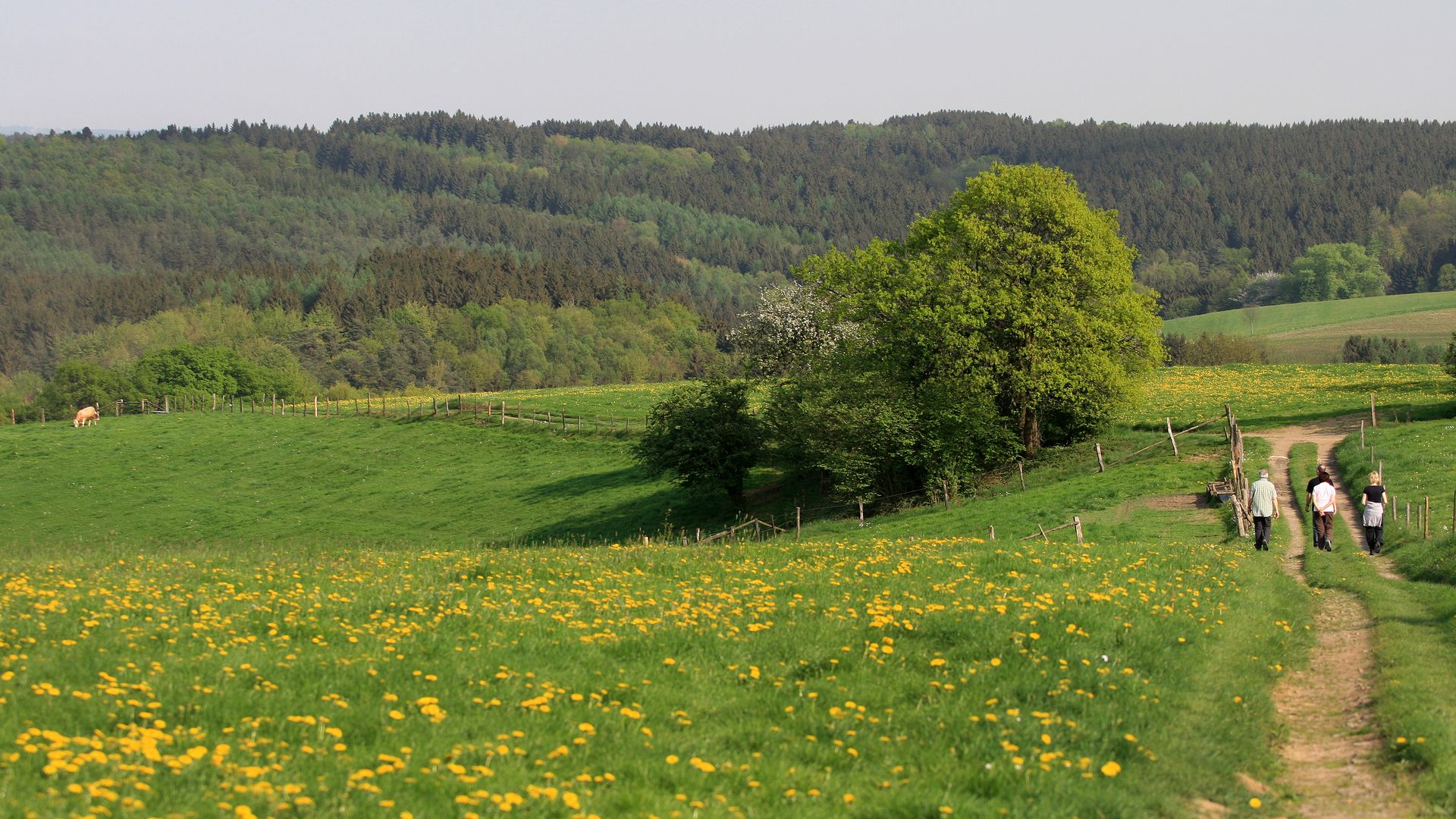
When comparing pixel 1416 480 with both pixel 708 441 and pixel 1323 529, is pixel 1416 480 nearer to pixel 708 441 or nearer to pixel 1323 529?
pixel 1323 529

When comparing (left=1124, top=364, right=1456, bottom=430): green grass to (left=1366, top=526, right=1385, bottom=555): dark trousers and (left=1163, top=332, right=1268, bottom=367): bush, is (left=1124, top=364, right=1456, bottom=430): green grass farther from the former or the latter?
(left=1163, top=332, right=1268, bottom=367): bush

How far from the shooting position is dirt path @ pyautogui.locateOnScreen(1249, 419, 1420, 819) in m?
10.6

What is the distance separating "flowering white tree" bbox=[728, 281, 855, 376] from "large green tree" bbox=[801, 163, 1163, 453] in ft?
38.5

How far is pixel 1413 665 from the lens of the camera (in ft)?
49.0

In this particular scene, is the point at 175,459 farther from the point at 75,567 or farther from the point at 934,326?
the point at 75,567

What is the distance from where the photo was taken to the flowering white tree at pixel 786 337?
221ft

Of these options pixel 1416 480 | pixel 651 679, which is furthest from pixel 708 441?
pixel 651 679

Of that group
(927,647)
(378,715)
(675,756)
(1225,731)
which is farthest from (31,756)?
(1225,731)

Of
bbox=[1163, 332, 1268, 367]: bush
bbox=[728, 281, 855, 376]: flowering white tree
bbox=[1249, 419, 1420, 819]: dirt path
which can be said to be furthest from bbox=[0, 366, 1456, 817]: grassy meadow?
bbox=[1163, 332, 1268, 367]: bush

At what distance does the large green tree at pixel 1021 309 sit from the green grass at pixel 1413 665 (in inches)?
973

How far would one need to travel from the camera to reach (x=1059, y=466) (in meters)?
50.0

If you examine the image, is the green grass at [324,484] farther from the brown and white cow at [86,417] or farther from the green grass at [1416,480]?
the green grass at [1416,480]

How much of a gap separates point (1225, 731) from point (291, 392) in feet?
472

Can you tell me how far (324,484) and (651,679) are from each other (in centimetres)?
6386
